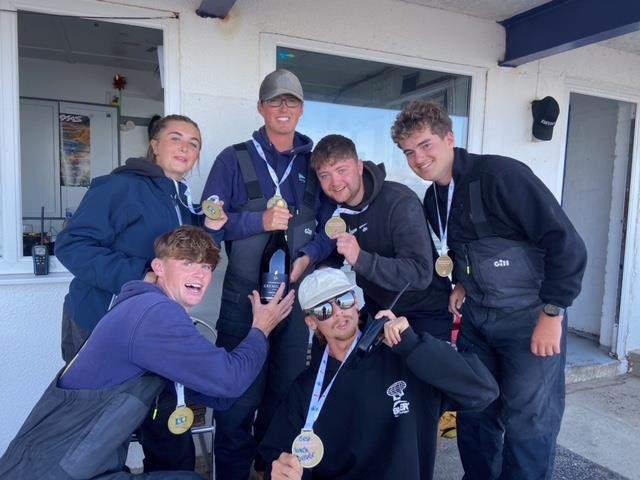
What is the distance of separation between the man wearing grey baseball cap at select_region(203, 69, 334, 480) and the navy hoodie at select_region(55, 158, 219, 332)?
0.97ft

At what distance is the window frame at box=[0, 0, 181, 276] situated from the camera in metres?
2.74

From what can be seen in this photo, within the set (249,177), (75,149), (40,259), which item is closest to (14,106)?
(40,259)

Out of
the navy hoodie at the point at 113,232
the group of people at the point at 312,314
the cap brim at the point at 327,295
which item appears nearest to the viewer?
the group of people at the point at 312,314

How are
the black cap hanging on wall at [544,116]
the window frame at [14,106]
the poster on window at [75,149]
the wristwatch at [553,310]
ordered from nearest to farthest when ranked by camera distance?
the wristwatch at [553,310] < the window frame at [14,106] < the black cap hanging on wall at [544,116] < the poster on window at [75,149]

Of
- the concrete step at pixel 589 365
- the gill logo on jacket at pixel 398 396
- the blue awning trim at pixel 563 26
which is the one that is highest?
the blue awning trim at pixel 563 26

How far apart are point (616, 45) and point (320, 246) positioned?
11.8 ft

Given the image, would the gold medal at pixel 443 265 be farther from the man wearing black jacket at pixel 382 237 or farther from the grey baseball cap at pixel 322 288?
the grey baseball cap at pixel 322 288

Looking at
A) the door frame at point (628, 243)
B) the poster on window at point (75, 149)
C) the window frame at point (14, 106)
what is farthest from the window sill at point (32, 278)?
the door frame at point (628, 243)

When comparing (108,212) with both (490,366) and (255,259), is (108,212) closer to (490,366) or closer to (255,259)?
(255,259)

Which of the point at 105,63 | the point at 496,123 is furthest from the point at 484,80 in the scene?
the point at 105,63

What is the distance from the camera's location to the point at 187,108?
3.04 m

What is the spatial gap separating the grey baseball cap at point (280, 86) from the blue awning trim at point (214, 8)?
0.72 metres

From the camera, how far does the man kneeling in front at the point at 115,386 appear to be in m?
1.46

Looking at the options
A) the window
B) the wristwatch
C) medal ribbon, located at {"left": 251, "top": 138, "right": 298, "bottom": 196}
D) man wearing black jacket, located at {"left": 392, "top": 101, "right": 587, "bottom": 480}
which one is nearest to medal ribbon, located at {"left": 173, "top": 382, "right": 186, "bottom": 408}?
medal ribbon, located at {"left": 251, "top": 138, "right": 298, "bottom": 196}
